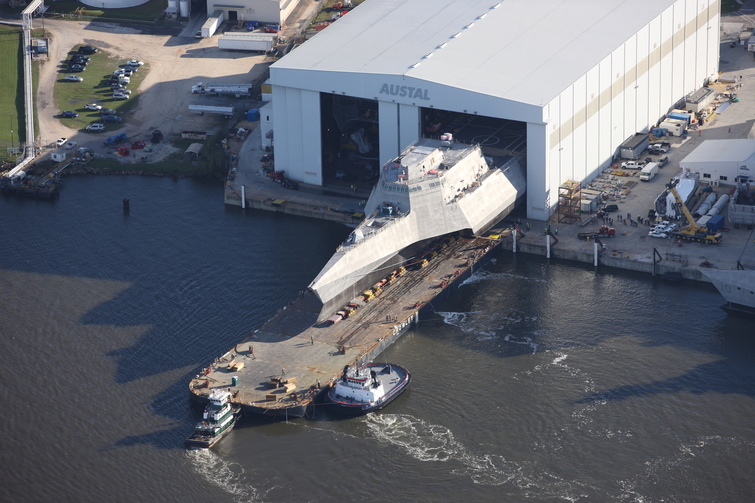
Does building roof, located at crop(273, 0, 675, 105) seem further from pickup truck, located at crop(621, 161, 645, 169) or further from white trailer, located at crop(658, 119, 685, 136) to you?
→ white trailer, located at crop(658, 119, 685, 136)

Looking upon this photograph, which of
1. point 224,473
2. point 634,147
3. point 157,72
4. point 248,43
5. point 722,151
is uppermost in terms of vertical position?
point 248,43

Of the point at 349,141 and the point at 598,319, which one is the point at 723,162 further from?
the point at 349,141

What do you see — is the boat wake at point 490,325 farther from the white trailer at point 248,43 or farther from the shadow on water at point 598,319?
the white trailer at point 248,43

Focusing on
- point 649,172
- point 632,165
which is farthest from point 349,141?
point 649,172

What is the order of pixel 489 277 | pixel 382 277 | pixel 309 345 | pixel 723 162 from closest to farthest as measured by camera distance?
pixel 309 345 < pixel 382 277 < pixel 489 277 < pixel 723 162

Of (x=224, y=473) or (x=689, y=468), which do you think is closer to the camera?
(x=689, y=468)

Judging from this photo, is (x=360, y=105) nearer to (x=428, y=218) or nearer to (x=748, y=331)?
(x=428, y=218)

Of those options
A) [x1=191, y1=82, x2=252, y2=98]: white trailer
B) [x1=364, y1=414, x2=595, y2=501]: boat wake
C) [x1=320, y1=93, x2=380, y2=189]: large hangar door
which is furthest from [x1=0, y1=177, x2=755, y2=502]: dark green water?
[x1=191, y1=82, x2=252, y2=98]: white trailer
